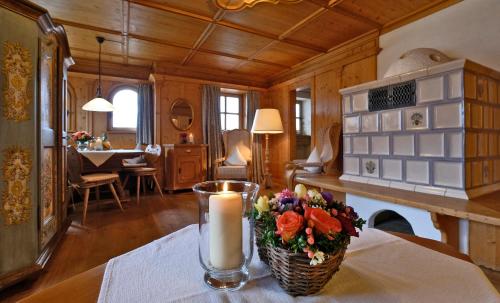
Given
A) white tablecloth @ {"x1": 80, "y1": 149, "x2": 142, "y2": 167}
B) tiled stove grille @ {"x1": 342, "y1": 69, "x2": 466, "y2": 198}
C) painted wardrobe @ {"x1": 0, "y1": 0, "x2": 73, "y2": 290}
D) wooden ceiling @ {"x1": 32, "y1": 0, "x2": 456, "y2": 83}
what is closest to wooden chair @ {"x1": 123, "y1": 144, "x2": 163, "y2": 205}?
white tablecloth @ {"x1": 80, "y1": 149, "x2": 142, "y2": 167}

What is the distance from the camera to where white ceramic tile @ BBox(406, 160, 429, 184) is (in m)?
1.95

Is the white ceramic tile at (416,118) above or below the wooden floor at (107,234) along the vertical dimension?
above

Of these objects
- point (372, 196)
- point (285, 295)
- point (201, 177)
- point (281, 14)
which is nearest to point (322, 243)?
point (285, 295)

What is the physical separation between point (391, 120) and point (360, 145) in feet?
1.30

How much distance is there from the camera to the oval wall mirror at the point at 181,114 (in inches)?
175

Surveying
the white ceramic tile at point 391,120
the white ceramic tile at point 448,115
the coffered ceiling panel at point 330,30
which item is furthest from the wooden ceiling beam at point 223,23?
the white ceramic tile at point 448,115

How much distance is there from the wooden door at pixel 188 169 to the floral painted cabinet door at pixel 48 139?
6.77 ft

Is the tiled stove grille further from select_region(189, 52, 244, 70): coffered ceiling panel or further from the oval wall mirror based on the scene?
the oval wall mirror

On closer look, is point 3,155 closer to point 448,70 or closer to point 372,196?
point 372,196

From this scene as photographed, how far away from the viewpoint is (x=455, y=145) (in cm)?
177

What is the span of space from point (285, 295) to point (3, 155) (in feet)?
5.56

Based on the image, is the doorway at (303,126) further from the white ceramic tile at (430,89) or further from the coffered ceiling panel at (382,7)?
the white ceramic tile at (430,89)

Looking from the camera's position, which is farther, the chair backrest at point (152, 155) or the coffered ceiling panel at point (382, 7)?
the chair backrest at point (152, 155)

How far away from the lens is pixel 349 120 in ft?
8.49
